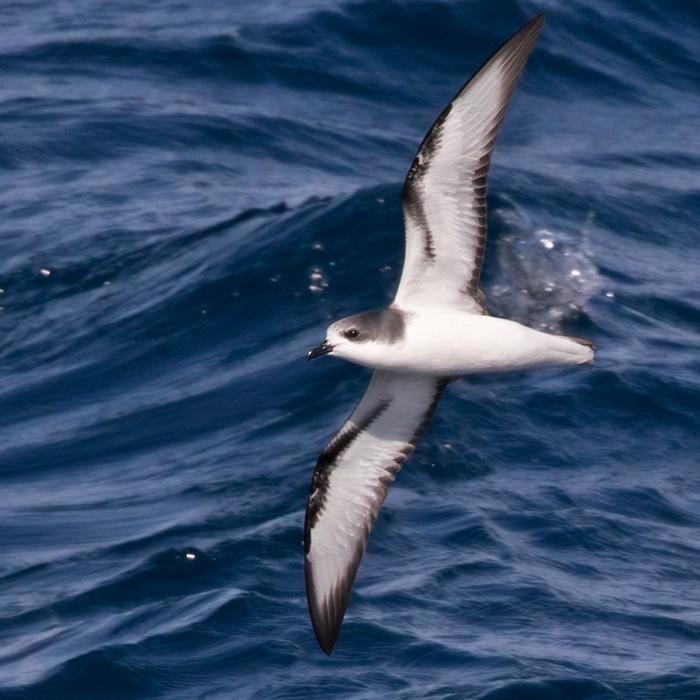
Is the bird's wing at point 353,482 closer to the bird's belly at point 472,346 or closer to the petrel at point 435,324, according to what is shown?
the petrel at point 435,324

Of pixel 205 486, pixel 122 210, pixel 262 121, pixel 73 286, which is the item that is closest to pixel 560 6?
pixel 262 121

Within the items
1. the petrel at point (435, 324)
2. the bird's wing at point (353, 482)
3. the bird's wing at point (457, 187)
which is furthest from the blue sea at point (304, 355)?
the bird's wing at point (457, 187)

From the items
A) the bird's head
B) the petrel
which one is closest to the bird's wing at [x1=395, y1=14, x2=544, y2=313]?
the petrel

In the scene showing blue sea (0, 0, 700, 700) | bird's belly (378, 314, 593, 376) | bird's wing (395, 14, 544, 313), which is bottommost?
blue sea (0, 0, 700, 700)

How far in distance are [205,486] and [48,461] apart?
1772 millimetres

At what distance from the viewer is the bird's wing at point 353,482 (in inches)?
416

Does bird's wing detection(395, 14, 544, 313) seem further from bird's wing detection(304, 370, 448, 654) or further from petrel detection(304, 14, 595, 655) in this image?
bird's wing detection(304, 370, 448, 654)

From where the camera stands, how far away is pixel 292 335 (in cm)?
1569

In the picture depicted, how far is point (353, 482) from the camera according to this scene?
1073cm

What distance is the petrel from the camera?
927 cm

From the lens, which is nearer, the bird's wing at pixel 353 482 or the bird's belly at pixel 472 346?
the bird's belly at pixel 472 346

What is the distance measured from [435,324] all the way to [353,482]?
1646 millimetres

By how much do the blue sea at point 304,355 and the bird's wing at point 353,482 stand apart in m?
0.98

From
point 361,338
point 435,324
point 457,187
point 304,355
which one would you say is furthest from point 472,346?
point 304,355
